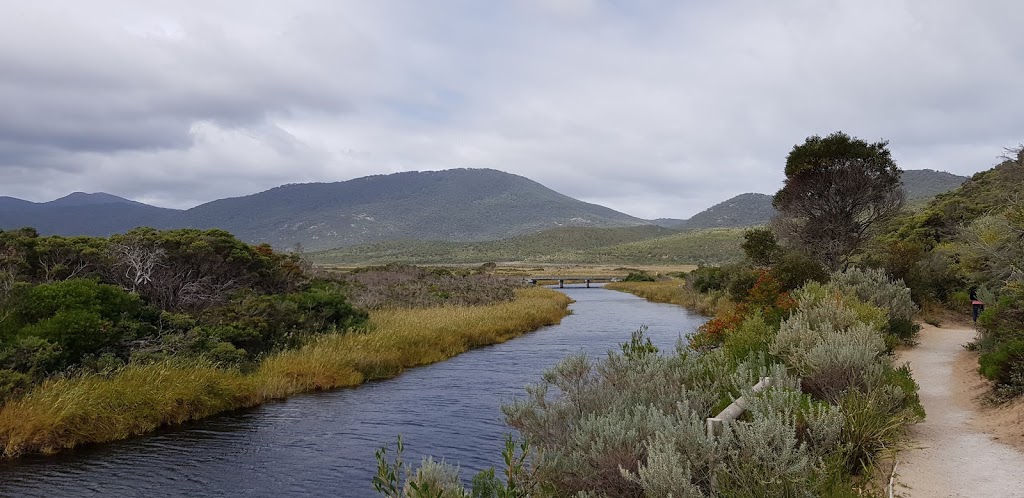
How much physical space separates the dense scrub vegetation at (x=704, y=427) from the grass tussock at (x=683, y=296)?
32.3 meters

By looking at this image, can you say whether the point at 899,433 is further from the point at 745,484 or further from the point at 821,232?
the point at 821,232

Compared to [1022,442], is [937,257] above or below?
above

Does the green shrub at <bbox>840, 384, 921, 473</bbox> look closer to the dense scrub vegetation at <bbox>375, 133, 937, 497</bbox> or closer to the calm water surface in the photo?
the dense scrub vegetation at <bbox>375, 133, 937, 497</bbox>

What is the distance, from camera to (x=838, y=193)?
33031mm

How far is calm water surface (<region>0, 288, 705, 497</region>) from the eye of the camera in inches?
413

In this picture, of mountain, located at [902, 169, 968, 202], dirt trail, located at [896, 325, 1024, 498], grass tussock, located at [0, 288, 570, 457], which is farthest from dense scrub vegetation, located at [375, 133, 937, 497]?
mountain, located at [902, 169, 968, 202]

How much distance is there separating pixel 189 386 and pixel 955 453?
48.5 feet

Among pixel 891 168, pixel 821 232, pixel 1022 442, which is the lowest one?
pixel 1022 442

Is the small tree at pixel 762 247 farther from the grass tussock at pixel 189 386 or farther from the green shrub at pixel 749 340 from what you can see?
the green shrub at pixel 749 340

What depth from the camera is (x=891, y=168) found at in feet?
107

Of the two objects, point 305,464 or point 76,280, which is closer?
point 305,464

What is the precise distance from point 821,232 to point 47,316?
32.9 meters

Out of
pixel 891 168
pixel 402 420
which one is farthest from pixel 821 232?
pixel 402 420

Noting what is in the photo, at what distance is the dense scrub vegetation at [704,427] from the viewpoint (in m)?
6.15
